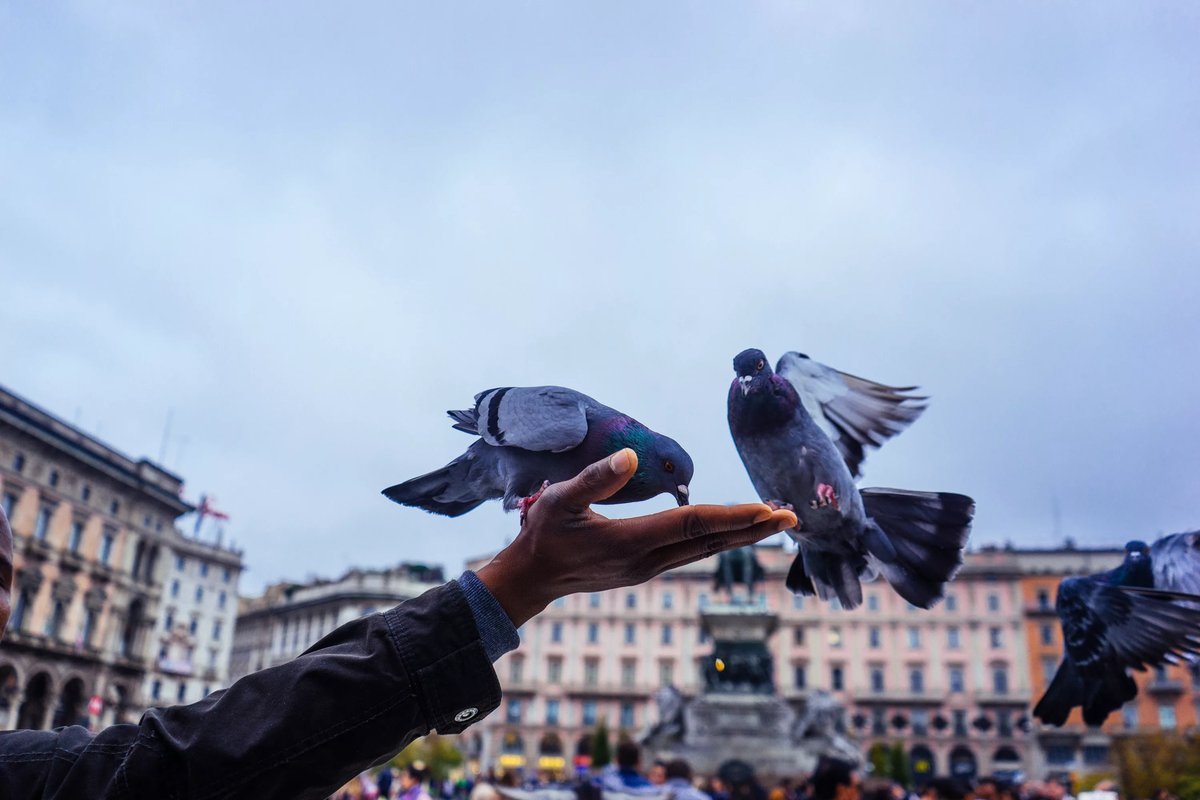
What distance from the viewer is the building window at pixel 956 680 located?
6462 centimetres

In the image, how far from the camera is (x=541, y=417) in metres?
2.23

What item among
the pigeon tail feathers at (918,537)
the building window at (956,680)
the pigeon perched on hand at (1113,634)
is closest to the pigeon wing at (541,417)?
the pigeon tail feathers at (918,537)

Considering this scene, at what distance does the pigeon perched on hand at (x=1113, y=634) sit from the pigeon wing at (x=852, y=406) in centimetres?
146

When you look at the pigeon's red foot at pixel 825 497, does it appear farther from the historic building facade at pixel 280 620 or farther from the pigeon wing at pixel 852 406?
the historic building facade at pixel 280 620

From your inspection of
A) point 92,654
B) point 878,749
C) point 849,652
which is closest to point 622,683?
point 849,652

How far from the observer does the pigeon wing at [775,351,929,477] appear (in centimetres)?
314

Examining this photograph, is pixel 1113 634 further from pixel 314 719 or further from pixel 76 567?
pixel 76 567

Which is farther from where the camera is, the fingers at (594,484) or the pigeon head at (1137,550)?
the pigeon head at (1137,550)

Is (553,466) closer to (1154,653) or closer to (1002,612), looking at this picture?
A: (1154,653)

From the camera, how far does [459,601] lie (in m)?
1.70

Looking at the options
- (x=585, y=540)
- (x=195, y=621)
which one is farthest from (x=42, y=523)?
(x=585, y=540)

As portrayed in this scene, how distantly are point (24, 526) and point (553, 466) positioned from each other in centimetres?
4755

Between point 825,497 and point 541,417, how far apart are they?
1.01m

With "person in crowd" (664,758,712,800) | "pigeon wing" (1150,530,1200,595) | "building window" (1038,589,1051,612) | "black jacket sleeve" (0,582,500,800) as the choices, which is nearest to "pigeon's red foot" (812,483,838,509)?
"black jacket sleeve" (0,582,500,800)
